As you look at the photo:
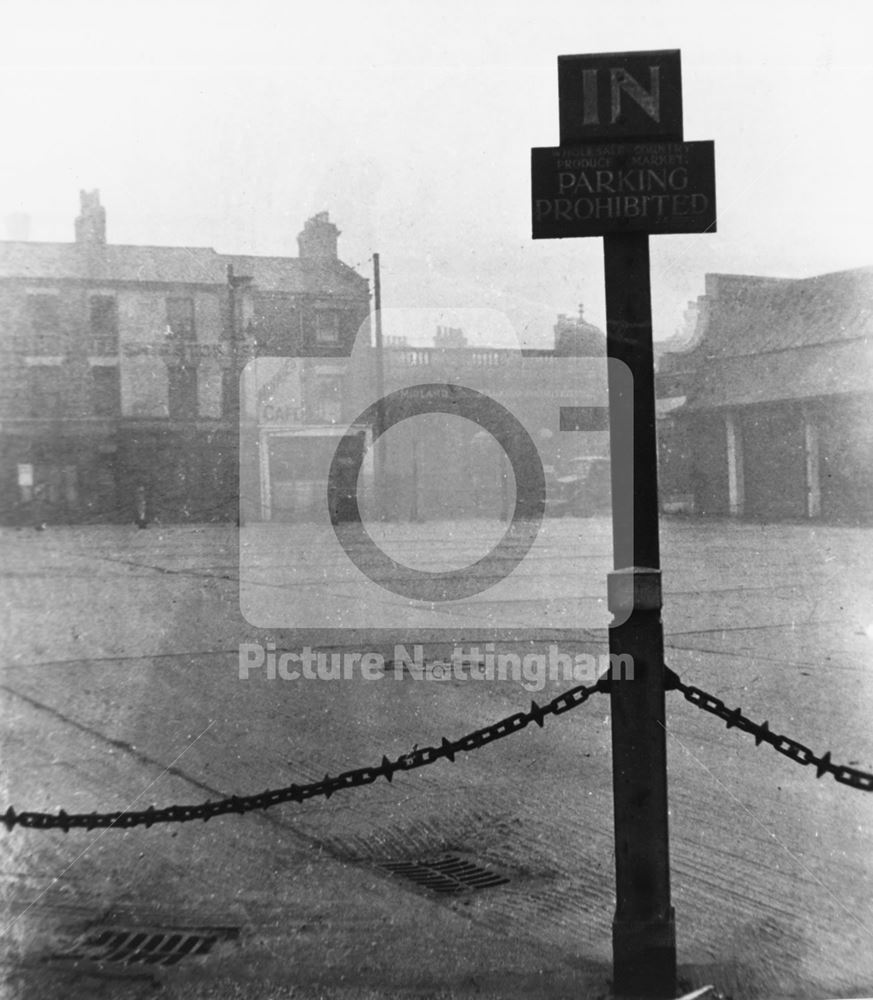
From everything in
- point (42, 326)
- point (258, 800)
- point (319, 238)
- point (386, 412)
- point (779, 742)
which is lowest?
point (258, 800)

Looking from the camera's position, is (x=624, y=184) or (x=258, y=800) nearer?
(x=624, y=184)

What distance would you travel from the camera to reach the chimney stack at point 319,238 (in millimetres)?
4375

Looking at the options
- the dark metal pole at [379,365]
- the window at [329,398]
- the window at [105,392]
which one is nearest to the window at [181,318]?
the window at [105,392]

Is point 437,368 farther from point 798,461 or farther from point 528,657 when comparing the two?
point 798,461

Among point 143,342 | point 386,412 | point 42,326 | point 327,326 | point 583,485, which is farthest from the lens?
point 583,485

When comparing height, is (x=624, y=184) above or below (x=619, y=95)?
below

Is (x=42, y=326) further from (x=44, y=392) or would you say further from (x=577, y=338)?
(x=577, y=338)

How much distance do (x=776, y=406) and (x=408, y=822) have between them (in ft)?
21.5

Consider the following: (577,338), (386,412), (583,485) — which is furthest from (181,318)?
(583,485)

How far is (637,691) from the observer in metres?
2.47

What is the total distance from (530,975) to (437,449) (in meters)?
6.64

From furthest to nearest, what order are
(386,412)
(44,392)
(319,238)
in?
(44,392) < (386,412) < (319,238)

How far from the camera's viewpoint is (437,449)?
29.5 feet

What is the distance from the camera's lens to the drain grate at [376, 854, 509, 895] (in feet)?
10.4
